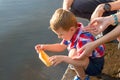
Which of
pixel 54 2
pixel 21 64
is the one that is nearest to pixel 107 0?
pixel 21 64

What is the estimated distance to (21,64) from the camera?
448 centimetres

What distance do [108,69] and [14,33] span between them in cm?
234

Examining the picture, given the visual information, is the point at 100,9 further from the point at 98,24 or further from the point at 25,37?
the point at 25,37

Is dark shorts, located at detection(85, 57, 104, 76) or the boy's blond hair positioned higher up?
the boy's blond hair

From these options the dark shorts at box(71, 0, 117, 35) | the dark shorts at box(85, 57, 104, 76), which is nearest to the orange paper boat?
the dark shorts at box(85, 57, 104, 76)

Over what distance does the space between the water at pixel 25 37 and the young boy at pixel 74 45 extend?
1.15 m

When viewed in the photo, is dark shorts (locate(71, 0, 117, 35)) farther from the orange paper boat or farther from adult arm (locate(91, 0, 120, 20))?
the orange paper boat

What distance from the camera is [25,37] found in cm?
514

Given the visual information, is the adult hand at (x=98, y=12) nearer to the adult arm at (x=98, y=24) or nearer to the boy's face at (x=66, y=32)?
the adult arm at (x=98, y=24)

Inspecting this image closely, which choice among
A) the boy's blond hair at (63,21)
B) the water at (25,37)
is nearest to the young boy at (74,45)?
the boy's blond hair at (63,21)

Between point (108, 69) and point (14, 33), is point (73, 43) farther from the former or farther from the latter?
point (14, 33)

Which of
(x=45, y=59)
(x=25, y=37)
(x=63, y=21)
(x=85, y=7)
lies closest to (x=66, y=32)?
(x=63, y=21)

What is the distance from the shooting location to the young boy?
2.78 metres

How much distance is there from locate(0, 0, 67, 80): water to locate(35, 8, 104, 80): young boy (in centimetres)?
115
